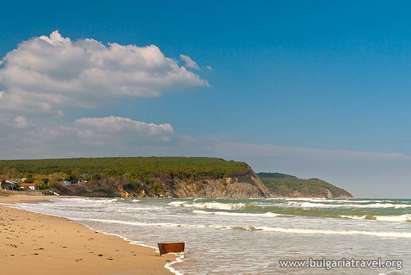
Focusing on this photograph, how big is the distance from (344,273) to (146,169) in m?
176

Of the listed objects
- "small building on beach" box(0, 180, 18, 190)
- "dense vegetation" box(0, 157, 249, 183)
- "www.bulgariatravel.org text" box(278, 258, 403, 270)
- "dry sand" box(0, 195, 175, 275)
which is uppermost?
"dense vegetation" box(0, 157, 249, 183)

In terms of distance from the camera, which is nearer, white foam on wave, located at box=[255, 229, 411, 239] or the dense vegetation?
white foam on wave, located at box=[255, 229, 411, 239]

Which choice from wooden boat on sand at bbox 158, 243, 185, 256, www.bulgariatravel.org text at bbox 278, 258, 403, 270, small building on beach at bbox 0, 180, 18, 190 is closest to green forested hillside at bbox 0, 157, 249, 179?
small building on beach at bbox 0, 180, 18, 190

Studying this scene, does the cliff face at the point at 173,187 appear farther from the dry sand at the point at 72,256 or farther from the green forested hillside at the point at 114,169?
the dry sand at the point at 72,256

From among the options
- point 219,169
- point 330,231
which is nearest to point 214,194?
point 219,169

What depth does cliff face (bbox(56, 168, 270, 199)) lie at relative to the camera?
6096 inches

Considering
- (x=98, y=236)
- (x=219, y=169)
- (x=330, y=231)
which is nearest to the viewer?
(x=98, y=236)

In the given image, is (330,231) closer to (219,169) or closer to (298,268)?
(298,268)

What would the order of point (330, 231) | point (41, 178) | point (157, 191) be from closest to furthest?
point (330, 231), point (41, 178), point (157, 191)

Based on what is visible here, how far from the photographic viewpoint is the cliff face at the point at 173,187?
155 meters

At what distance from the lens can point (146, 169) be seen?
186m

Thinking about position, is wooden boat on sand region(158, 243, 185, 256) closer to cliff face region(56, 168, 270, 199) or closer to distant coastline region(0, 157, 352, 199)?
distant coastline region(0, 157, 352, 199)

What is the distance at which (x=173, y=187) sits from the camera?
181m

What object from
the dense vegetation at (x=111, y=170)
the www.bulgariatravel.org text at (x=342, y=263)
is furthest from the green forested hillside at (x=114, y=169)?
the www.bulgariatravel.org text at (x=342, y=263)
